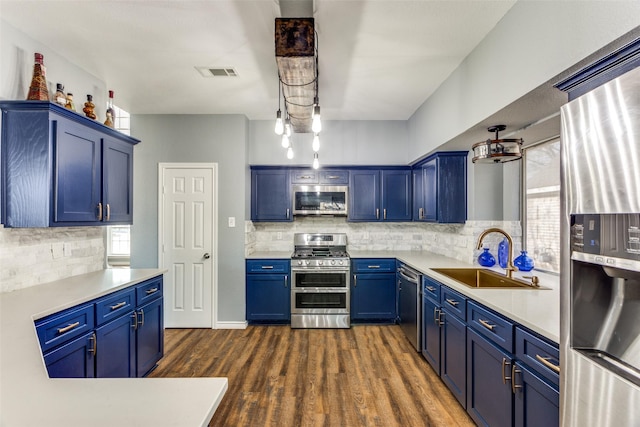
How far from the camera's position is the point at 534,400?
1506 mm

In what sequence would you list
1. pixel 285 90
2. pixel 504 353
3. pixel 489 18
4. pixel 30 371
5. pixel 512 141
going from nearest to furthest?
1. pixel 30 371
2. pixel 504 353
3. pixel 489 18
4. pixel 512 141
5. pixel 285 90

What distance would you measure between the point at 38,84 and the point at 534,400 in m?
3.56

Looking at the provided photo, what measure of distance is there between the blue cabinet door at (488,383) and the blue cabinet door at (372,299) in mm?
1845

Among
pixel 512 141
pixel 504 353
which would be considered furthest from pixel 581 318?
pixel 512 141

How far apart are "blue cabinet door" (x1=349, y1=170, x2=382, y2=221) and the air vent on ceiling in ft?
6.83

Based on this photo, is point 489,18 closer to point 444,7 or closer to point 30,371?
point 444,7

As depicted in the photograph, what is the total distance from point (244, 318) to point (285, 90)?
2.84 m

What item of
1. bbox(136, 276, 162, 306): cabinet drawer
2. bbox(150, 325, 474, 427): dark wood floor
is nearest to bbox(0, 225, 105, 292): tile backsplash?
bbox(136, 276, 162, 306): cabinet drawer

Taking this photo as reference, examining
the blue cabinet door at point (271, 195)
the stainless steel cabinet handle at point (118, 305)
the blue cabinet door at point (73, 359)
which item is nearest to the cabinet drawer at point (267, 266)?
the blue cabinet door at point (271, 195)

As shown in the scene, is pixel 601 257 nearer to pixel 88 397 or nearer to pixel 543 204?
pixel 88 397

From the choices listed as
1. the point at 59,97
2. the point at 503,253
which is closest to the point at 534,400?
the point at 503,253

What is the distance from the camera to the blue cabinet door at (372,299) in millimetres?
3973

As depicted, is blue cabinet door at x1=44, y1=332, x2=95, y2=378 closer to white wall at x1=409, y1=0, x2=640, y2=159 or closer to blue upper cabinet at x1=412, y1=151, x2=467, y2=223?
white wall at x1=409, y1=0, x2=640, y2=159

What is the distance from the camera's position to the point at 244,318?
3.96 metres
